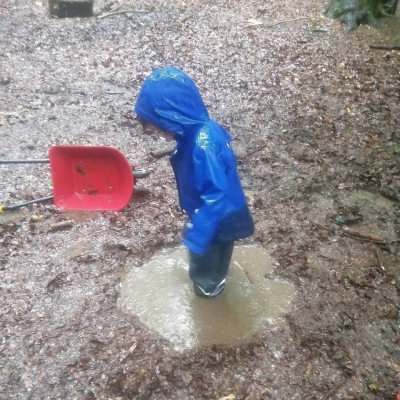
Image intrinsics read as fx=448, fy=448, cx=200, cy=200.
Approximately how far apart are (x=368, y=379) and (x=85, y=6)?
19.7 feet

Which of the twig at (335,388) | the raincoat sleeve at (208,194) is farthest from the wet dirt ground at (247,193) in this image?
Answer: the raincoat sleeve at (208,194)

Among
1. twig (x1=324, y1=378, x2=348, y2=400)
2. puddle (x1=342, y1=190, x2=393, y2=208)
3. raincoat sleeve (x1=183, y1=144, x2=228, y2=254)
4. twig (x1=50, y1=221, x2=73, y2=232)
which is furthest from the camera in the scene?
puddle (x1=342, y1=190, x2=393, y2=208)

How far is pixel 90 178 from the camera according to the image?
3.75m

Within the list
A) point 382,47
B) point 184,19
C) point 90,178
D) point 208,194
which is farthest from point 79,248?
point 382,47

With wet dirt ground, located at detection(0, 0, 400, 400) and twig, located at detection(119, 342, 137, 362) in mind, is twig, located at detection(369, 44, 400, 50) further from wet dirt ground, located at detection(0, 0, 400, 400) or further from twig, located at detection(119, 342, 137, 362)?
twig, located at detection(119, 342, 137, 362)

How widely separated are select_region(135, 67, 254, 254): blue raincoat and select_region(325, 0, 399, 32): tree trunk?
192 inches

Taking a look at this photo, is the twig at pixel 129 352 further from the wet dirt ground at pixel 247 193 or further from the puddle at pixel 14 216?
the puddle at pixel 14 216

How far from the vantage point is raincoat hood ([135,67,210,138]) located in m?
2.42

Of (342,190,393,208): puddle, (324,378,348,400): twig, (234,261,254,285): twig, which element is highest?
(342,190,393,208): puddle

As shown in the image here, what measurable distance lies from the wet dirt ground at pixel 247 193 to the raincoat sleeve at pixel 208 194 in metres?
0.84

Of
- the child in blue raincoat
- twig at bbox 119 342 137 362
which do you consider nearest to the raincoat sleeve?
the child in blue raincoat

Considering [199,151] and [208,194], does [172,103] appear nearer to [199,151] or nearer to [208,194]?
[199,151]

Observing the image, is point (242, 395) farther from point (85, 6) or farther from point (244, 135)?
point (85, 6)

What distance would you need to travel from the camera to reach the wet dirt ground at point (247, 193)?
2732 mm
